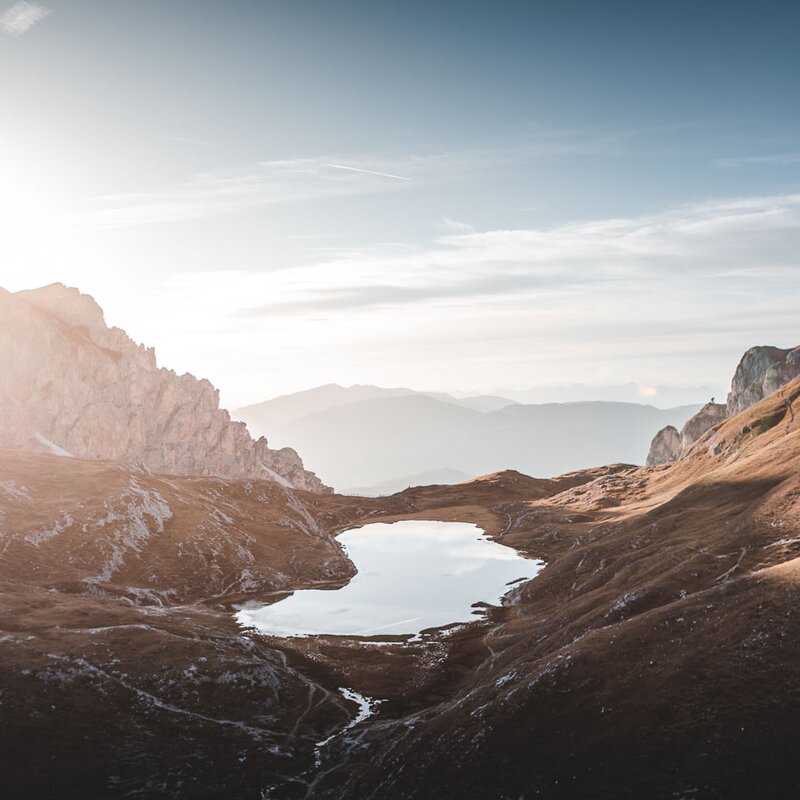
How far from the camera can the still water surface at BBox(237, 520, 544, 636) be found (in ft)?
394

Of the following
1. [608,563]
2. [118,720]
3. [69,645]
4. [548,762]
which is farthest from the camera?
[608,563]

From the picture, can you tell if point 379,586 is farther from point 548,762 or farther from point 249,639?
point 548,762

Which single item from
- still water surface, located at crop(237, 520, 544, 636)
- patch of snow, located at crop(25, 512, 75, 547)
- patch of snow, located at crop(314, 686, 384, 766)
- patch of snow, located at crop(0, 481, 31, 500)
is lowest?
still water surface, located at crop(237, 520, 544, 636)

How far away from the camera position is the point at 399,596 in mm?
149875

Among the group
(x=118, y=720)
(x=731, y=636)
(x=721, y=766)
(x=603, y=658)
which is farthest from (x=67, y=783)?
(x=731, y=636)

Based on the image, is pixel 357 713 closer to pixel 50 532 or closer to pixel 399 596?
pixel 399 596

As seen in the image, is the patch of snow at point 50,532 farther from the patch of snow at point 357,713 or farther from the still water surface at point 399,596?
the patch of snow at point 357,713

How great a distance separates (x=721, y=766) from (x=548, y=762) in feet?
41.6

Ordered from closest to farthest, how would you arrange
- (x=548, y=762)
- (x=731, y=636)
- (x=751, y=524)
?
(x=548, y=762)
(x=731, y=636)
(x=751, y=524)

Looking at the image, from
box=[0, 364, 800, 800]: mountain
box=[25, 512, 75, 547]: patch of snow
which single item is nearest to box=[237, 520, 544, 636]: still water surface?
box=[0, 364, 800, 800]: mountain

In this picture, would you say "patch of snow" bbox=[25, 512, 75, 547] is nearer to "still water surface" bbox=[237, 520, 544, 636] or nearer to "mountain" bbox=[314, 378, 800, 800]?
"still water surface" bbox=[237, 520, 544, 636]

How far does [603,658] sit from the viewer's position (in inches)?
2421

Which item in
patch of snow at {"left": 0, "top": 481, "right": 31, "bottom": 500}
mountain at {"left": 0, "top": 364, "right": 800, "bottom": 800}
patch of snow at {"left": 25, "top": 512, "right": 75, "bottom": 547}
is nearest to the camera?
mountain at {"left": 0, "top": 364, "right": 800, "bottom": 800}

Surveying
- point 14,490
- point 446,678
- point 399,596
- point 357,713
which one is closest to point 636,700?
point 357,713
